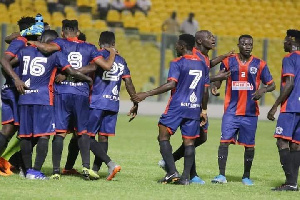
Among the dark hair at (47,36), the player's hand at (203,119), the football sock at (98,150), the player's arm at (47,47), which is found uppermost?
the dark hair at (47,36)

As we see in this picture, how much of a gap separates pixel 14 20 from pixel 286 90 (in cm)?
2037

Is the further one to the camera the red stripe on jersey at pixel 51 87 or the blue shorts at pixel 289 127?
the red stripe on jersey at pixel 51 87

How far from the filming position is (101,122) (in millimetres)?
12664

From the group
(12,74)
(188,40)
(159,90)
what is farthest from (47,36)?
(188,40)

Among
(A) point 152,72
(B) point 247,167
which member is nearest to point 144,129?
(A) point 152,72

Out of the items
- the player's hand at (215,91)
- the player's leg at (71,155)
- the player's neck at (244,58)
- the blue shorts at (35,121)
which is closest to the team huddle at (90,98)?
the blue shorts at (35,121)

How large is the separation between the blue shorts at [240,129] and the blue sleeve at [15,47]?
131 inches

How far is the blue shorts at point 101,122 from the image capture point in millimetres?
12539

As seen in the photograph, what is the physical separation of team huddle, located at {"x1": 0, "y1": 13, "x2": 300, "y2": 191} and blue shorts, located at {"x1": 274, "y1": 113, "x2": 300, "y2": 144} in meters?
0.01

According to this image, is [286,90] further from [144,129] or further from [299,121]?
[144,129]

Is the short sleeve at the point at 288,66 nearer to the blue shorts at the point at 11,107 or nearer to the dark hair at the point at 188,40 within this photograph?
the dark hair at the point at 188,40

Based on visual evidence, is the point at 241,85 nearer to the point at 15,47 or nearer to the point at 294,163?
the point at 294,163

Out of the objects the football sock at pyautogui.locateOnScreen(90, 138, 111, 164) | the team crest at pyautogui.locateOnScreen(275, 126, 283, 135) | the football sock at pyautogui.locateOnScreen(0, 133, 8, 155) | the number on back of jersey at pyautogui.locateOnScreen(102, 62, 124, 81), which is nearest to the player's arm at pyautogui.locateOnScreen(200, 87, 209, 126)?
the team crest at pyautogui.locateOnScreen(275, 126, 283, 135)

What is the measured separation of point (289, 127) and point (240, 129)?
49.9 inches
